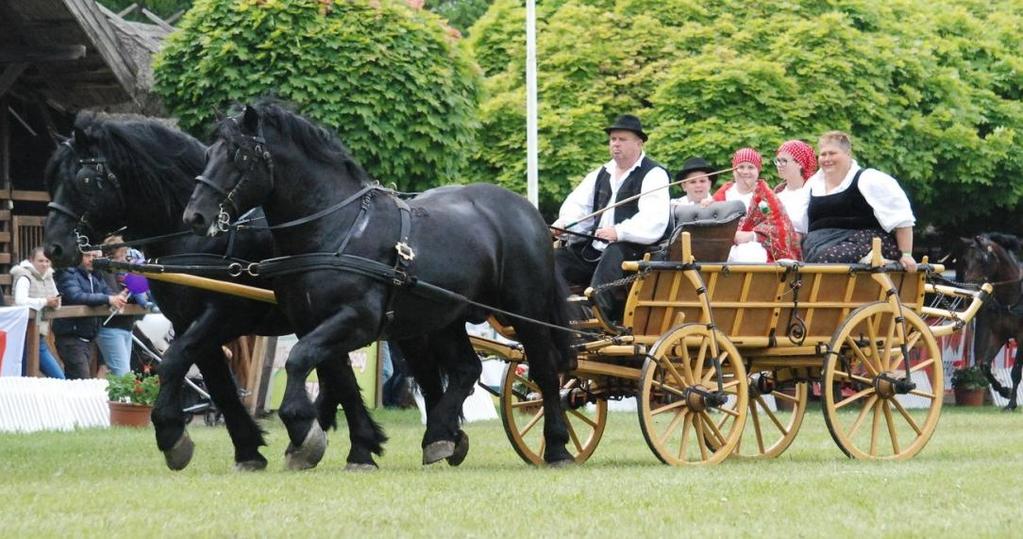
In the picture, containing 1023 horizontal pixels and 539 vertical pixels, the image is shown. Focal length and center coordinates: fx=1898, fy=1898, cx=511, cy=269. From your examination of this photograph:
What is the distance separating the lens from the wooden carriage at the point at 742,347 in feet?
37.6

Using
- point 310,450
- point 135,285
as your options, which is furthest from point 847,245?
point 135,285

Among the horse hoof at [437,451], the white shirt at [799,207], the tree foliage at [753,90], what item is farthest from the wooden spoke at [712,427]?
the tree foliage at [753,90]

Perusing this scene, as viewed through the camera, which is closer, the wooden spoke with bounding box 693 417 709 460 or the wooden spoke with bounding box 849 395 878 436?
the wooden spoke with bounding box 693 417 709 460

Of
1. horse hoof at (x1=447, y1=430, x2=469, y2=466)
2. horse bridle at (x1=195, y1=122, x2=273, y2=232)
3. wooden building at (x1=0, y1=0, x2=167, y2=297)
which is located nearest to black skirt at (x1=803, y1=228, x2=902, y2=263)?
horse hoof at (x1=447, y1=430, x2=469, y2=466)

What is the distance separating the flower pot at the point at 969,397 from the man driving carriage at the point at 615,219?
40.3 ft

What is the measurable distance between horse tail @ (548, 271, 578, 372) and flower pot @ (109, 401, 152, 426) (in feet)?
18.5

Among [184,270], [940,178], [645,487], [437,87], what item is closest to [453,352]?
[184,270]

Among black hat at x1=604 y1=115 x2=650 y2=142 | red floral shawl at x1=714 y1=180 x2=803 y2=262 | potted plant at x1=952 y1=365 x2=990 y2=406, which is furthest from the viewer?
potted plant at x1=952 y1=365 x2=990 y2=406

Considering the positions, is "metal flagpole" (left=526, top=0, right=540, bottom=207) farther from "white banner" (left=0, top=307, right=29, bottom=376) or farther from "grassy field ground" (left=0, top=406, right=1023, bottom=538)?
"grassy field ground" (left=0, top=406, right=1023, bottom=538)

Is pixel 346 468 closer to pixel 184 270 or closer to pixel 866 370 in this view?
pixel 184 270

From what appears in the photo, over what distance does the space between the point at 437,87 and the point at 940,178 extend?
9.28 meters

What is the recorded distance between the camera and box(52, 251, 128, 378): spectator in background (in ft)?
54.6

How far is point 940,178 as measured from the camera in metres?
24.5

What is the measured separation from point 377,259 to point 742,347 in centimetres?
270
